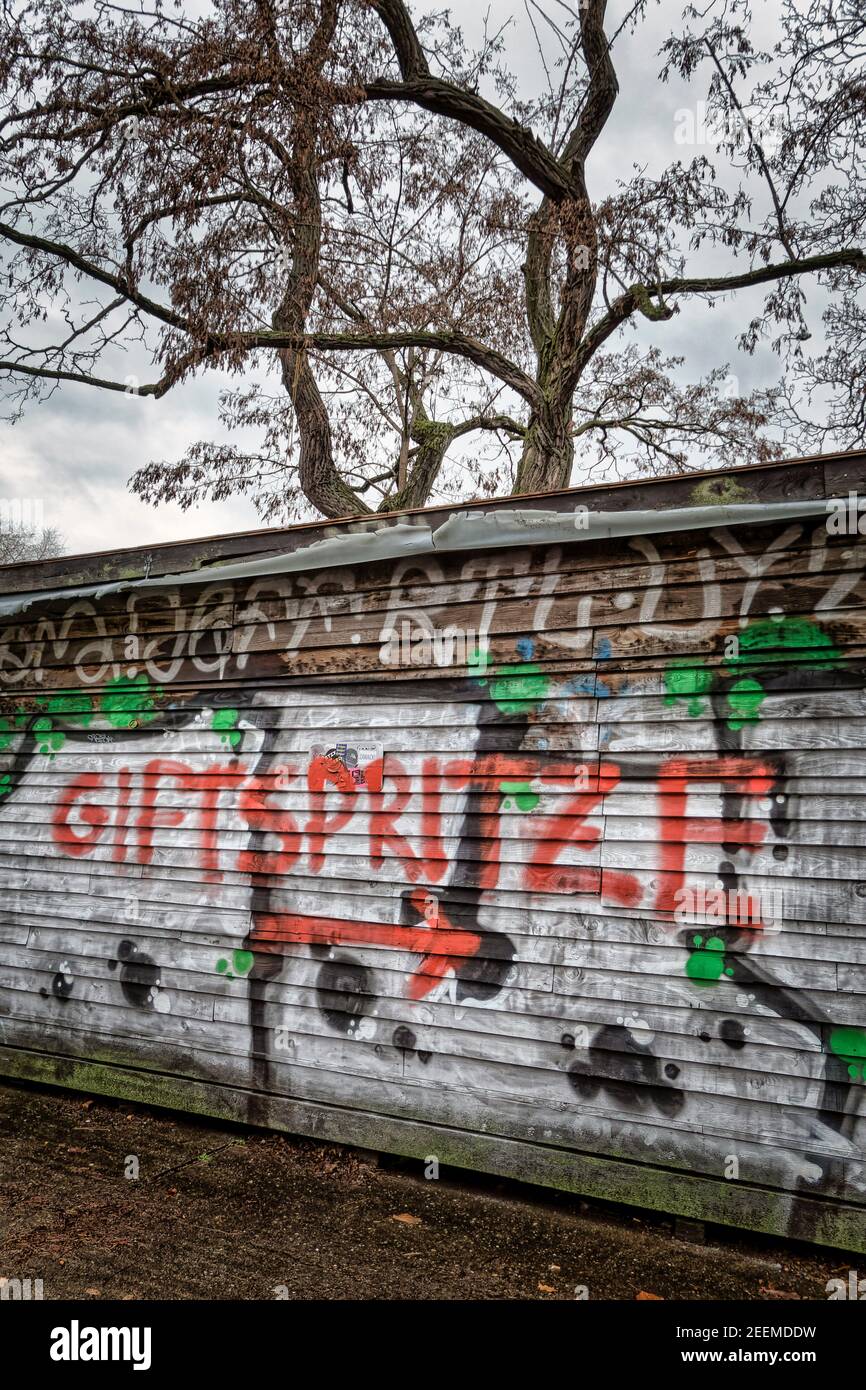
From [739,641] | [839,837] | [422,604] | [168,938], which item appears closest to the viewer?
[839,837]

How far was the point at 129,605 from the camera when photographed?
6.03 m

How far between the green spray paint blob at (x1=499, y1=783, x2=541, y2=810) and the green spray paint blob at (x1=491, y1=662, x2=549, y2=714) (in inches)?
14.8

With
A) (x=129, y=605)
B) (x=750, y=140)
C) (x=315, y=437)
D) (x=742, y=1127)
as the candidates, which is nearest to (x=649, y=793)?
(x=742, y=1127)

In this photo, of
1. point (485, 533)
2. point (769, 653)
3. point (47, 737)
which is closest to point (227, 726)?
point (47, 737)

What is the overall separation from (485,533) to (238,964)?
2.85 meters

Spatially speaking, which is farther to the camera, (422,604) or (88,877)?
(88,877)

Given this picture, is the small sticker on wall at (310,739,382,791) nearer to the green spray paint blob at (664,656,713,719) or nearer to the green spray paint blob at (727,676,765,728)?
the green spray paint blob at (664,656,713,719)

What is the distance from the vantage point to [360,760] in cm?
504

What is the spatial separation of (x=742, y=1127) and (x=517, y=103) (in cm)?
1256

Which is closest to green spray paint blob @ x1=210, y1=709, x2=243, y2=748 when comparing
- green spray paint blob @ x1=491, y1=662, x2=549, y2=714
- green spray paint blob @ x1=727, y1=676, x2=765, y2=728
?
green spray paint blob @ x1=491, y1=662, x2=549, y2=714

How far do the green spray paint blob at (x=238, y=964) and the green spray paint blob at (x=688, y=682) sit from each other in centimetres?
281

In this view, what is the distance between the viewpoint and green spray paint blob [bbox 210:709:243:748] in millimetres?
5500

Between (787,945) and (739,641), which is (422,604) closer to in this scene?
(739,641)

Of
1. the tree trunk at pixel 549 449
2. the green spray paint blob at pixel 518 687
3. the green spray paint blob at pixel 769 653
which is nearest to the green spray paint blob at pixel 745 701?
the green spray paint blob at pixel 769 653
